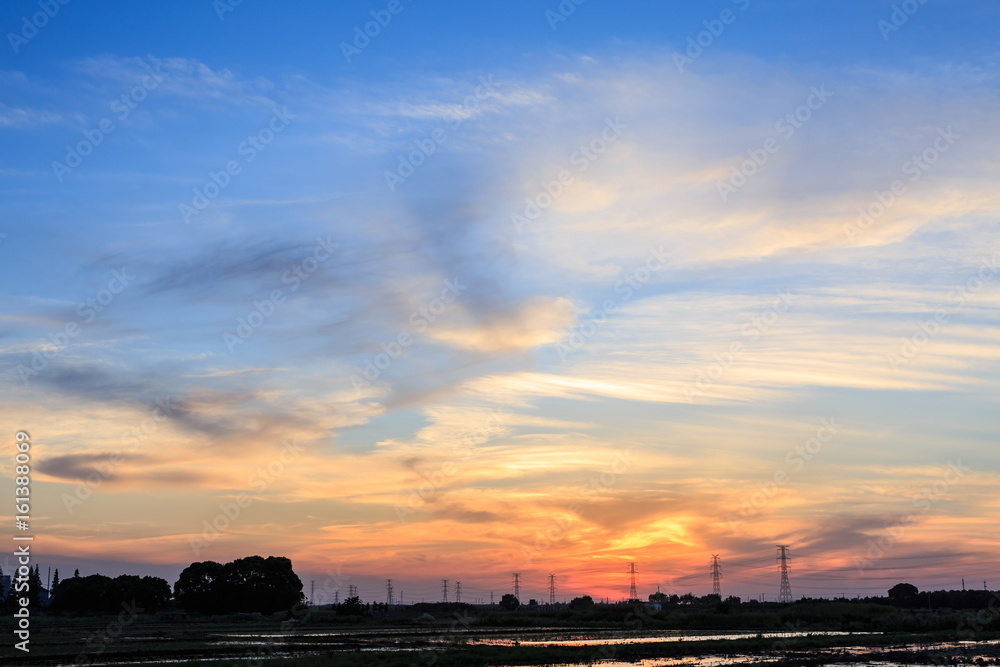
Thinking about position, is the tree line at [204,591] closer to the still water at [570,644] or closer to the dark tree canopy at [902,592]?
the still water at [570,644]

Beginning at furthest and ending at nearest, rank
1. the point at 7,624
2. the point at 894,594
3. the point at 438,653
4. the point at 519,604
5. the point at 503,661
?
1. the point at 894,594
2. the point at 519,604
3. the point at 7,624
4. the point at 438,653
5. the point at 503,661

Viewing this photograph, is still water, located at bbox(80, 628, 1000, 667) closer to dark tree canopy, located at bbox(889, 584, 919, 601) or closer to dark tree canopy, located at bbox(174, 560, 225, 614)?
dark tree canopy, located at bbox(174, 560, 225, 614)

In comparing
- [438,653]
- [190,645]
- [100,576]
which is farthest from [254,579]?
[438,653]

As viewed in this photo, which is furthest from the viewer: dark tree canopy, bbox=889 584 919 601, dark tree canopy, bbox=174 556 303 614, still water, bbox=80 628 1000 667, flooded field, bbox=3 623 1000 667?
dark tree canopy, bbox=889 584 919 601

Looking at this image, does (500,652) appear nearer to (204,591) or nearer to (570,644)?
(570,644)

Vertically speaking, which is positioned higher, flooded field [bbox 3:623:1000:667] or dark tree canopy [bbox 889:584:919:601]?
flooded field [bbox 3:623:1000:667]

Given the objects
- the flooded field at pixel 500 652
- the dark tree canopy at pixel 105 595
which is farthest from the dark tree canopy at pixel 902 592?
the dark tree canopy at pixel 105 595

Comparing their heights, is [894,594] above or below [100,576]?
below

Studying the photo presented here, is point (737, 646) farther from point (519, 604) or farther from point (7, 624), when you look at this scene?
point (519, 604)

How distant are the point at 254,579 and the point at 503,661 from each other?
87076mm

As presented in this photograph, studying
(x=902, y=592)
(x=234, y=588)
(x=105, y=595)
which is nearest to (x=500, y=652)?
(x=234, y=588)

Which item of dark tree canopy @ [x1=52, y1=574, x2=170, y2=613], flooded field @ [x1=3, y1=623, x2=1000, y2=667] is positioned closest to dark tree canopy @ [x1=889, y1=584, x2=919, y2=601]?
flooded field @ [x1=3, y1=623, x2=1000, y2=667]

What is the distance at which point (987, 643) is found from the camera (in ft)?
193

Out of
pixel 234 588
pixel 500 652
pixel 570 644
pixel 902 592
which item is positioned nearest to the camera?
pixel 500 652
